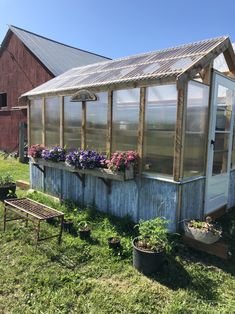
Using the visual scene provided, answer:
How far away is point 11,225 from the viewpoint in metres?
5.45

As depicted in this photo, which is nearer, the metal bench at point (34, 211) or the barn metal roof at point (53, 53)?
the metal bench at point (34, 211)

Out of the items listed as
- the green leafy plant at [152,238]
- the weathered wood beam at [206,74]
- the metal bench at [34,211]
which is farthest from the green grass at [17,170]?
the weathered wood beam at [206,74]

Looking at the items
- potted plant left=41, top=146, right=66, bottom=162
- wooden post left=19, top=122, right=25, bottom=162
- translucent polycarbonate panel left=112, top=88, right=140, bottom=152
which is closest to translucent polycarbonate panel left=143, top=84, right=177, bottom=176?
translucent polycarbonate panel left=112, top=88, right=140, bottom=152

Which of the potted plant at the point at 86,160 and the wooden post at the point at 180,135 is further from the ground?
the wooden post at the point at 180,135

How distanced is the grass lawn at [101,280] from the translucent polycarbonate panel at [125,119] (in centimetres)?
168

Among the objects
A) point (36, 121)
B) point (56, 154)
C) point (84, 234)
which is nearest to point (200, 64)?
point (84, 234)

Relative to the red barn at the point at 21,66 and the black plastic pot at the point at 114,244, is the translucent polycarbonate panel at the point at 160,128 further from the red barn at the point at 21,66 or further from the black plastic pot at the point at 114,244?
the red barn at the point at 21,66

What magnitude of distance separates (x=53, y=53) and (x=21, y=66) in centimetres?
203

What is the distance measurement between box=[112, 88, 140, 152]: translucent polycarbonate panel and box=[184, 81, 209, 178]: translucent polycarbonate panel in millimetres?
954

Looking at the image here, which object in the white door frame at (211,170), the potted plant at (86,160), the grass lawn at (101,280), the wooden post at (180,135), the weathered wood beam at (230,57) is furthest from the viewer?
the potted plant at (86,160)

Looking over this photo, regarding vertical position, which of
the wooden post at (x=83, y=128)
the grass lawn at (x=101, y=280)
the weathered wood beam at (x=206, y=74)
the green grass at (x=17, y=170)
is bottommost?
the grass lawn at (x=101, y=280)

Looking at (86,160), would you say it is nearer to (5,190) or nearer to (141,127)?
(141,127)

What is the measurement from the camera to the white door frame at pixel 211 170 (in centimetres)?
510

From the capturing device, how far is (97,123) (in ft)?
19.5
